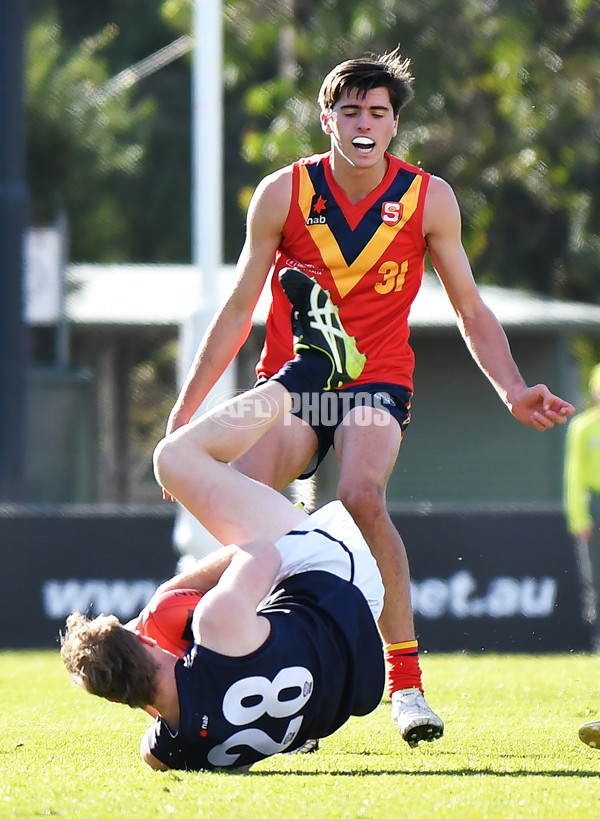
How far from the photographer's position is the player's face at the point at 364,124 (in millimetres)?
4738

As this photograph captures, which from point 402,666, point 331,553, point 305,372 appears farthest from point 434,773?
point 305,372

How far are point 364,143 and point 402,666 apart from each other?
1.79 meters

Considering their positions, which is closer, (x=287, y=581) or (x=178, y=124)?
(x=287, y=581)

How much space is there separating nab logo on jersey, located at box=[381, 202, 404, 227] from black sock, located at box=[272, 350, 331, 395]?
1.79 feet

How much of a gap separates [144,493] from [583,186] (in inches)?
274

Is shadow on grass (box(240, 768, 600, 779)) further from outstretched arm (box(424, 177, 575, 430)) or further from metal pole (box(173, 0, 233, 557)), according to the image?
metal pole (box(173, 0, 233, 557))

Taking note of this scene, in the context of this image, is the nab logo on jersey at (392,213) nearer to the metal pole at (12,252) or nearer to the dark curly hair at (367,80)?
the dark curly hair at (367,80)

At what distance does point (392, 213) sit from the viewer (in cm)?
484

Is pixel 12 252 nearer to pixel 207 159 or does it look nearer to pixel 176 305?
pixel 207 159

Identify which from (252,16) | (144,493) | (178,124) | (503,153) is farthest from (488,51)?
(178,124)

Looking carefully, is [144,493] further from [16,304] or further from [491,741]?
[491,741]

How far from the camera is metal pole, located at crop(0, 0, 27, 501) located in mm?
10250

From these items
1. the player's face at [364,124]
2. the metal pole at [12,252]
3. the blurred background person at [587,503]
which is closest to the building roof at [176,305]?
the metal pole at [12,252]

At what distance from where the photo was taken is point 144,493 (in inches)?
720
